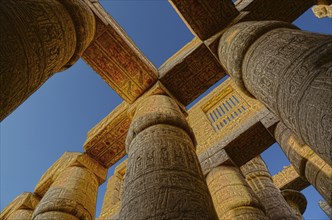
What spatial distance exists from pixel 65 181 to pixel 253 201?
11.8 ft

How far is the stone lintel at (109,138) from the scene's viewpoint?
589cm

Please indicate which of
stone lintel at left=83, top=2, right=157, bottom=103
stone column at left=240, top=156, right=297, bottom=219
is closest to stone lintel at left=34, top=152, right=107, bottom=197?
stone lintel at left=83, top=2, right=157, bottom=103

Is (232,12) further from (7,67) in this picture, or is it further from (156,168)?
(7,67)

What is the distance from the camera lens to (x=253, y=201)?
14.7 ft

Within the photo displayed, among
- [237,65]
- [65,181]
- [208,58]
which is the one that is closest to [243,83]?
[237,65]

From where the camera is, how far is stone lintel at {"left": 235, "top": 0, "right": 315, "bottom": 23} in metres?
4.54

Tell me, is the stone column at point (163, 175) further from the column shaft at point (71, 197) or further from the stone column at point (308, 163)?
the stone column at point (308, 163)

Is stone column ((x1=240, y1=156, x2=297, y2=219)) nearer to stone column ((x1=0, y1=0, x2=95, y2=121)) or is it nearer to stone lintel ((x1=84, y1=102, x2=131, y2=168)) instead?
stone lintel ((x1=84, y1=102, x2=131, y2=168))

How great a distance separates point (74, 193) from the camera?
4699 mm

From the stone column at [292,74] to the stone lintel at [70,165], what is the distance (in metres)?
4.04

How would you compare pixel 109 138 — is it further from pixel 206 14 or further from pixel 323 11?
pixel 323 11

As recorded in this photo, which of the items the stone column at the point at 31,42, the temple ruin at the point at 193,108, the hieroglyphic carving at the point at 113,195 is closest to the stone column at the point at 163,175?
the temple ruin at the point at 193,108

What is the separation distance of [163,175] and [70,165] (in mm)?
4027

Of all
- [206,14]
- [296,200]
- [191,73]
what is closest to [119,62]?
[191,73]
